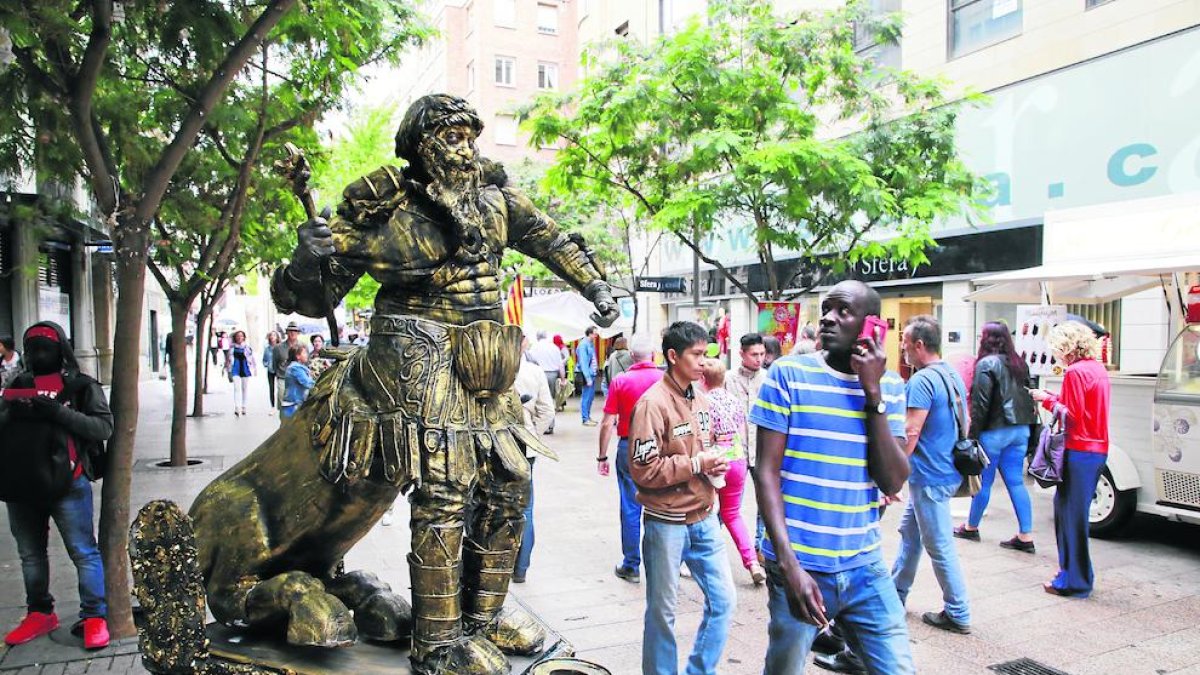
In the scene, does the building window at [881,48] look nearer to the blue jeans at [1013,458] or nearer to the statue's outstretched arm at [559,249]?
the blue jeans at [1013,458]

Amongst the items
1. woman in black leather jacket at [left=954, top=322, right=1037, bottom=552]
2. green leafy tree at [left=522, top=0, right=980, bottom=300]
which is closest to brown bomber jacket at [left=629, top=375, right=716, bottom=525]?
woman in black leather jacket at [left=954, top=322, right=1037, bottom=552]

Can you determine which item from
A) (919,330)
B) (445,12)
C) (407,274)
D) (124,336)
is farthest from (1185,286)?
(445,12)

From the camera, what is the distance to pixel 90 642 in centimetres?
466

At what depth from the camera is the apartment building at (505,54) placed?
1519 inches

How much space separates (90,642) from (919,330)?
17.5ft

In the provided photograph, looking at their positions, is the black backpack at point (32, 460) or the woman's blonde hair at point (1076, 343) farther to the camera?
the woman's blonde hair at point (1076, 343)

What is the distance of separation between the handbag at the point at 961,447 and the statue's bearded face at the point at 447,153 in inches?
152

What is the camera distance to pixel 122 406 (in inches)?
185

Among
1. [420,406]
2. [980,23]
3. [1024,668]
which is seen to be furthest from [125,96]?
[980,23]

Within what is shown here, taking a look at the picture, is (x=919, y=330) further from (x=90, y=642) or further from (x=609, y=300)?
(x=90, y=642)

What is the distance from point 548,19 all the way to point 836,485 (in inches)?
1597

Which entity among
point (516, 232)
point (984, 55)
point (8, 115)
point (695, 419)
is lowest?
point (695, 419)

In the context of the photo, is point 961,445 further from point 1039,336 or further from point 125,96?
point 125,96

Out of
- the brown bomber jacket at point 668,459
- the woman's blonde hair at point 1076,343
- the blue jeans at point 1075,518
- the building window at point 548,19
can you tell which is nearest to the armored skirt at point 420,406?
the brown bomber jacket at point 668,459
